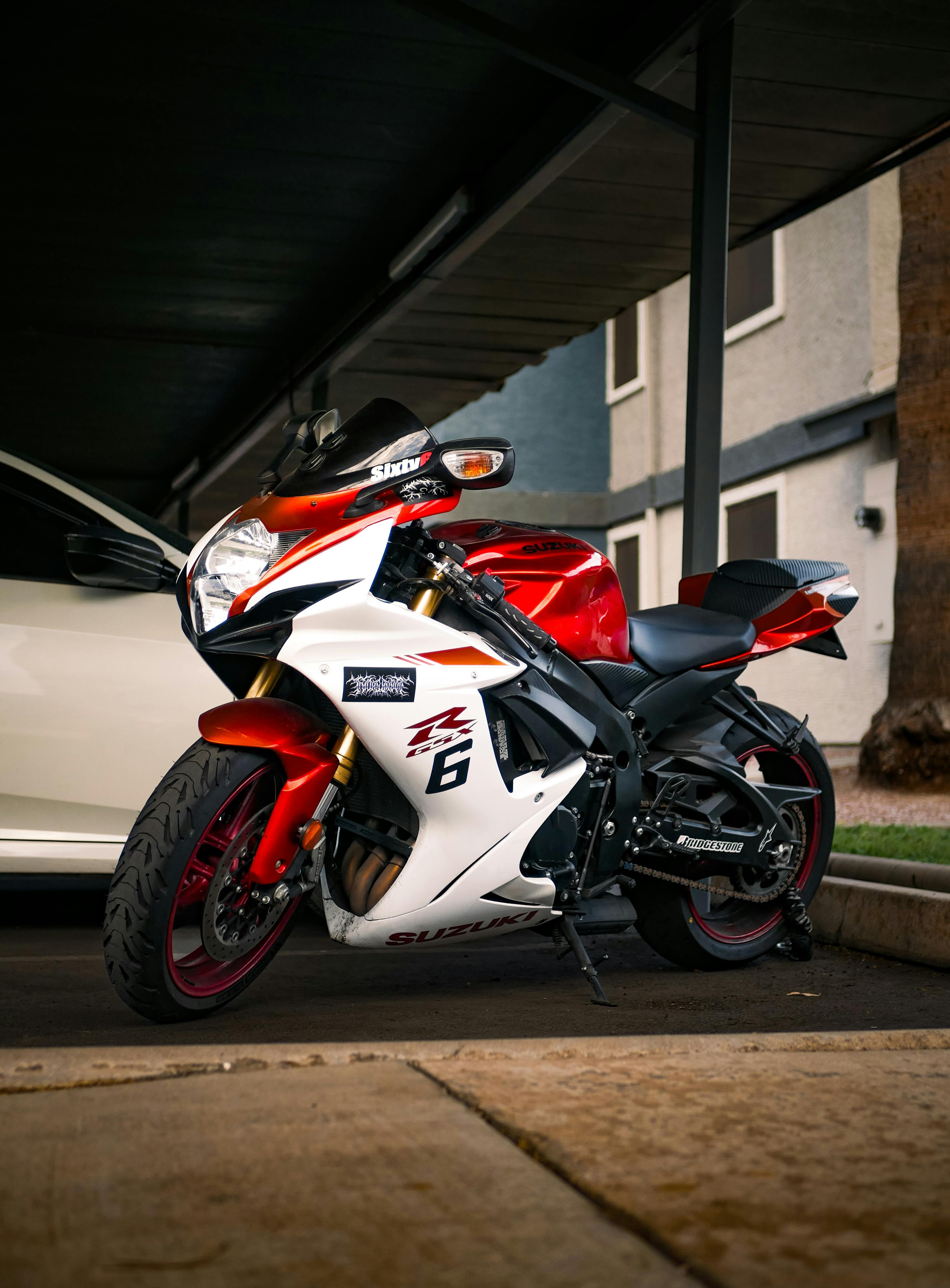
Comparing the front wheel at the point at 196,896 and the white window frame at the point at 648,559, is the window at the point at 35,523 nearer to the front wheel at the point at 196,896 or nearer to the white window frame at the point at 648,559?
the front wheel at the point at 196,896

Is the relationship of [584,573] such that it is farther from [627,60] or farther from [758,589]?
[627,60]

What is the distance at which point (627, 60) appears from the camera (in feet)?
19.9

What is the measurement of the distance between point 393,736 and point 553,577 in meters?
0.78

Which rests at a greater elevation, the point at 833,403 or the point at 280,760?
the point at 833,403

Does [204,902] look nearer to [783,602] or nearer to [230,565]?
[230,565]

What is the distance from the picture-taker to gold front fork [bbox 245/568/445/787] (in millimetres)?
3209

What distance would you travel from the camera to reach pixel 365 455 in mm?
3225

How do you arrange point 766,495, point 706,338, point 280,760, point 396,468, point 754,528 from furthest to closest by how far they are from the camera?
point 754,528, point 766,495, point 706,338, point 396,468, point 280,760

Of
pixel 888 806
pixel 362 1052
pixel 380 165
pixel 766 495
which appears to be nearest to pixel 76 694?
pixel 362 1052

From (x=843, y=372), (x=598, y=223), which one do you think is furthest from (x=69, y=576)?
(x=843, y=372)

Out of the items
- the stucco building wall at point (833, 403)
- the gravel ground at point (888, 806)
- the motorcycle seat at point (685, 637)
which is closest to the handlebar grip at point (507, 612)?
the motorcycle seat at point (685, 637)

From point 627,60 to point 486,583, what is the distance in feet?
12.0

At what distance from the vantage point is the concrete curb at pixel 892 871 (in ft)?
15.0

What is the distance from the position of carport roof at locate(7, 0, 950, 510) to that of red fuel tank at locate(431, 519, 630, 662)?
277 centimetres
